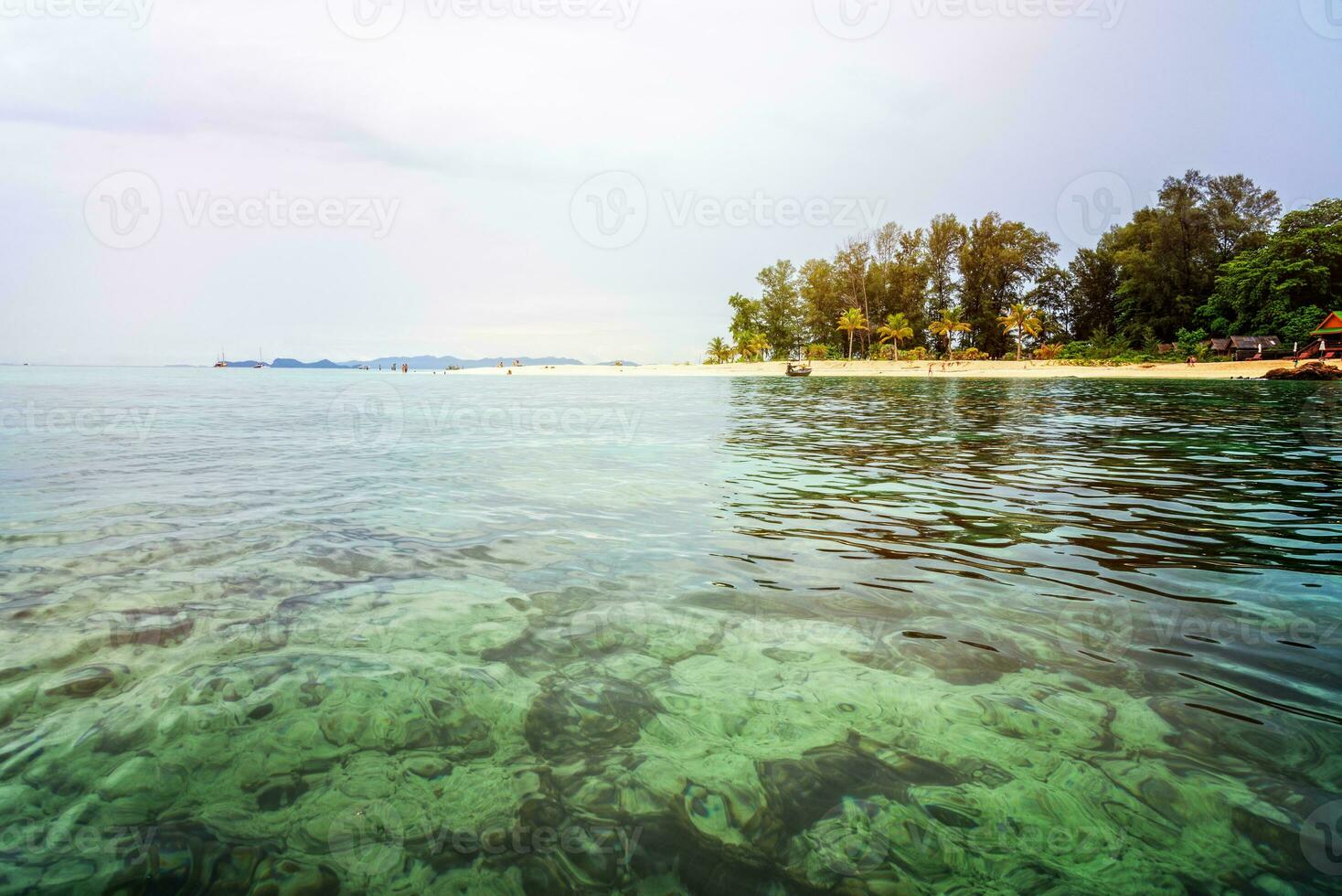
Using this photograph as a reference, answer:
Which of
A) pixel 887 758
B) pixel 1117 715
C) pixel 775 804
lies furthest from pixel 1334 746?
pixel 775 804

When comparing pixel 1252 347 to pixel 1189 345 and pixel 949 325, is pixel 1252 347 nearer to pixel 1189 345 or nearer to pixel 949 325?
pixel 1189 345

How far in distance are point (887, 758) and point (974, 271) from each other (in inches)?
3696

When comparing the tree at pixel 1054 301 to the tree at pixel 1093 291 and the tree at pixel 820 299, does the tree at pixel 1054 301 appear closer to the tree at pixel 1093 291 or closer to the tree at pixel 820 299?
the tree at pixel 1093 291

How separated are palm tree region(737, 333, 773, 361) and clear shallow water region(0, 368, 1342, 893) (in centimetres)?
8942

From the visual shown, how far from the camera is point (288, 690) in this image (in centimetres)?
372

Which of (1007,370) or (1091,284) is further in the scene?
(1091,284)

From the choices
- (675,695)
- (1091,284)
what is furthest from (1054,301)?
(675,695)

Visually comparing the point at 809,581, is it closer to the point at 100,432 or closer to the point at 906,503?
the point at 906,503

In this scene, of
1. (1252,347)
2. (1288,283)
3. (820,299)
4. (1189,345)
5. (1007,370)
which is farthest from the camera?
(820,299)

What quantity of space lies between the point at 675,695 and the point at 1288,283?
7991 centimetres

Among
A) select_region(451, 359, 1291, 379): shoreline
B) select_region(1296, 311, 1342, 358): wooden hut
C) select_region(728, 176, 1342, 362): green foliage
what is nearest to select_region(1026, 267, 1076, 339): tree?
select_region(728, 176, 1342, 362): green foliage

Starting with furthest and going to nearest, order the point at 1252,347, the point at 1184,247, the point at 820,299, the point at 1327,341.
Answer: the point at 820,299 → the point at 1184,247 → the point at 1252,347 → the point at 1327,341

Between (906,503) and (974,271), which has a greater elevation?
(974,271)

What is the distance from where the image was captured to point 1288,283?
57250 millimetres
